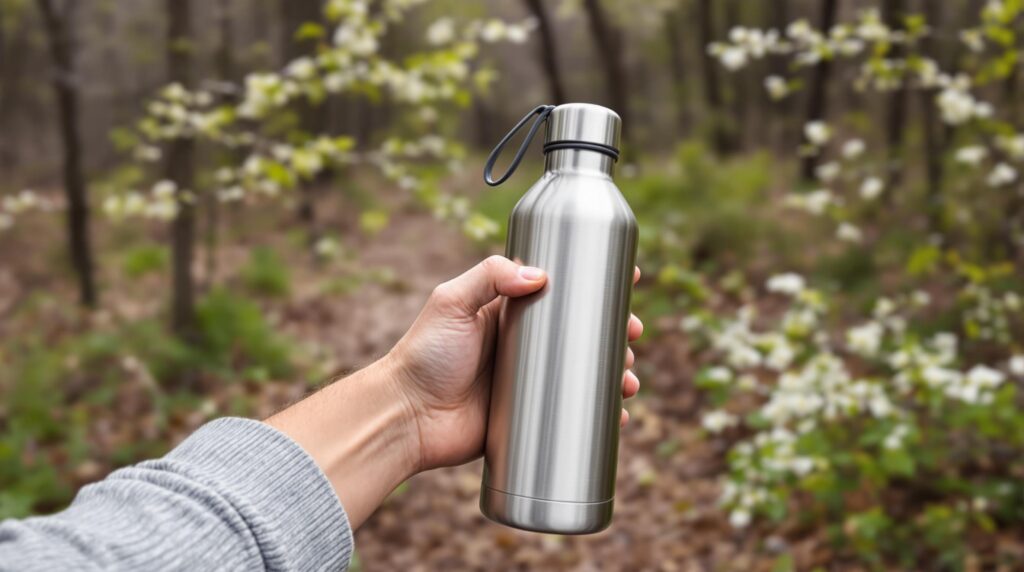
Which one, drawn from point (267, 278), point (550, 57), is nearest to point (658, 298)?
point (550, 57)

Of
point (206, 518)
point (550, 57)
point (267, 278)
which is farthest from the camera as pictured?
point (550, 57)

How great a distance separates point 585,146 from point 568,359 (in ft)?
1.65

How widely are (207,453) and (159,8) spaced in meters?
17.5

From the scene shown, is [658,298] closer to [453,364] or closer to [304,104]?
[453,364]

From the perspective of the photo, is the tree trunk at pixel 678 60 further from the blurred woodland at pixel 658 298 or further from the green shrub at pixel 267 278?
the green shrub at pixel 267 278

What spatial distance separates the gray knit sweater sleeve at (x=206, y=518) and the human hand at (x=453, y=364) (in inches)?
19.9

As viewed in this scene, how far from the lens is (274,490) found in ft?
4.68

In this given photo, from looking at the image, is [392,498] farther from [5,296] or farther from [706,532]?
[5,296]

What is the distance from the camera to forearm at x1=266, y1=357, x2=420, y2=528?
1.65 metres

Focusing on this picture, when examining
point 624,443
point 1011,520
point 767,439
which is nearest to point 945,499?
point 1011,520

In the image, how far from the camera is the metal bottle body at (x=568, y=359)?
171 centimetres

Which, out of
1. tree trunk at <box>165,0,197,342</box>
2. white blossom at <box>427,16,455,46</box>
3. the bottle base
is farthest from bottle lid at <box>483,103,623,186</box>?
tree trunk at <box>165,0,197,342</box>

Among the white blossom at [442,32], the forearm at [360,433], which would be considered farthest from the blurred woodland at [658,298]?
the forearm at [360,433]

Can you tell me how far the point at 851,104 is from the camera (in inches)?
700
